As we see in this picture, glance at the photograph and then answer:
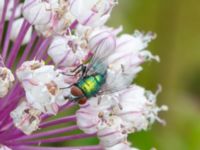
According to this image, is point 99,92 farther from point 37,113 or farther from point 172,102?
point 172,102

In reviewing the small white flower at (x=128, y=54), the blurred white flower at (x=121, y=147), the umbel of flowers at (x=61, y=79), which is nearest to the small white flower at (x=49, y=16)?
the umbel of flowers at (x=61, y=79)

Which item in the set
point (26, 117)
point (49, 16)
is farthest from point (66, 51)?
point (26, 117)

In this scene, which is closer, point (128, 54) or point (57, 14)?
point (57, 14)

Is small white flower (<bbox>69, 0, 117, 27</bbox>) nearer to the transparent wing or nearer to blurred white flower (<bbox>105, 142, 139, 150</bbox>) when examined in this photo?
the transparent wing

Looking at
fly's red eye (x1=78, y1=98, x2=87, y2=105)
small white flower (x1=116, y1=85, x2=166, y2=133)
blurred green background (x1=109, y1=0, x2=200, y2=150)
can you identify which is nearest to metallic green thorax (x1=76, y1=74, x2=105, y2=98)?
fly's red eye (x1=78, y1=98, x2=87, y2=105)

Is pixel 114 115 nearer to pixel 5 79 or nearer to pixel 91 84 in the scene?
pixel 91 84

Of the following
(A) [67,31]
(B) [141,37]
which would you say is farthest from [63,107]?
(B) [141,37]
